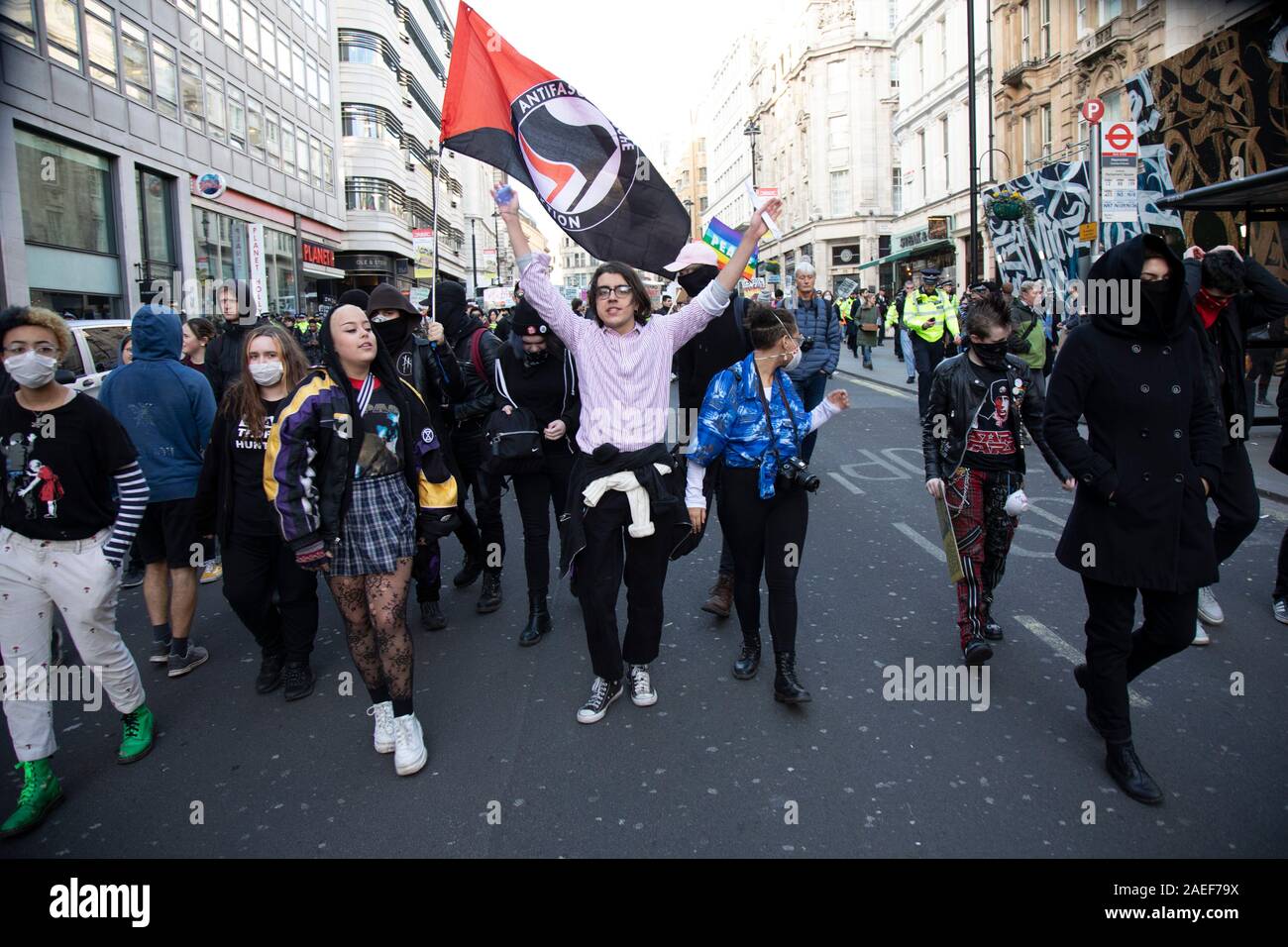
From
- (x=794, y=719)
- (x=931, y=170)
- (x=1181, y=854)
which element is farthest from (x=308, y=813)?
(x=931, y=170)

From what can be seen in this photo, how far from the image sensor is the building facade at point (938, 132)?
33.0m

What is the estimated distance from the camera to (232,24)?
2898 centimetres

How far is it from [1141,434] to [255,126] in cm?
3399

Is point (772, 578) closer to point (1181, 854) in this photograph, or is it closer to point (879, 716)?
point (879, 716)

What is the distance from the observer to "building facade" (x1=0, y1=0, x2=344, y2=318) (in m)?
18.2

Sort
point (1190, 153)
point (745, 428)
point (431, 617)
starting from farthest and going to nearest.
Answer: point (1190, 153), point (431, 617), point (745, 428)

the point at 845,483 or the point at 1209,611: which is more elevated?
the point at 845,483

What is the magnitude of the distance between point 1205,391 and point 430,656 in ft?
12.8

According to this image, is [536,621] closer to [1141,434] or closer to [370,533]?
[370,533]

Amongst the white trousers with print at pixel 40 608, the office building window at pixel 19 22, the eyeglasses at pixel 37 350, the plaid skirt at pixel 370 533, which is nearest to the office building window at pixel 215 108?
the office building window at pixel 19 22

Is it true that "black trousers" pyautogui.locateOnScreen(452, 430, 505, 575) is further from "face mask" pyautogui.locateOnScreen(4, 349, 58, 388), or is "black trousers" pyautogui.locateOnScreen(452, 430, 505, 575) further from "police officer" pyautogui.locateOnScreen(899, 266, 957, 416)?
"police officer" pyautogui.locateOnScreen(899, 266, 957, 416)

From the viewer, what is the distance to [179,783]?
3.61 m

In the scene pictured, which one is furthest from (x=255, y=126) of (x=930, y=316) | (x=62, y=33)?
(x=930, y=316)

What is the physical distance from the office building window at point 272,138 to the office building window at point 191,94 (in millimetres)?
5790
